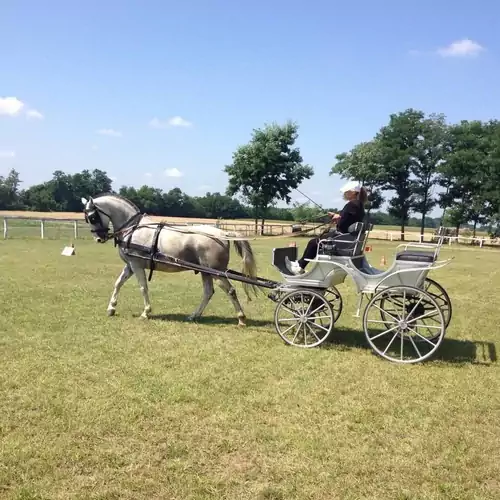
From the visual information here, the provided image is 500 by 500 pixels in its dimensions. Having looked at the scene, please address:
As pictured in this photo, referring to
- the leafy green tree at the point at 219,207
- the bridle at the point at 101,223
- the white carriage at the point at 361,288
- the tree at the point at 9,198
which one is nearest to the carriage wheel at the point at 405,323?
the white carriage at the point at 361,288

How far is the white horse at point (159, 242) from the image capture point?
9.28 m

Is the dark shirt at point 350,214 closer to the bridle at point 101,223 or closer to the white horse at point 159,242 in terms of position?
the white horse at point 159,242

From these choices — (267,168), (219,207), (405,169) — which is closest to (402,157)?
(405,169)

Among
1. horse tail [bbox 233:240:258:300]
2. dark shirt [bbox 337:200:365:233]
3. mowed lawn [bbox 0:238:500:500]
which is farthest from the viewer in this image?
horse tail [bbox 233:240:258:300]

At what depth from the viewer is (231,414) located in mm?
5164

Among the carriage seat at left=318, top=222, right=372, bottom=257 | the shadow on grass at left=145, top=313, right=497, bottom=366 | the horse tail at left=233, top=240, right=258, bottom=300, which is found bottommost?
the shadow on grass at left=145, top=313, right=497, bottom=366

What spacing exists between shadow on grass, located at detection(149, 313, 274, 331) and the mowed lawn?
0.32 ft

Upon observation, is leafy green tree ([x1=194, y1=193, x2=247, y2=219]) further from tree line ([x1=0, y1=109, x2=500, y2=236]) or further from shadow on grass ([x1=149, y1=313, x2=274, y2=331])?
shadow on grass ([x1=149, y1=313, x2=274, y2=331])

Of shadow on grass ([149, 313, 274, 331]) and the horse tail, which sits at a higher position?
the horse tail

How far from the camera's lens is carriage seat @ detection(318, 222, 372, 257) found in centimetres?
759

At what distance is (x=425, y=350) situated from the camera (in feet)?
26.3

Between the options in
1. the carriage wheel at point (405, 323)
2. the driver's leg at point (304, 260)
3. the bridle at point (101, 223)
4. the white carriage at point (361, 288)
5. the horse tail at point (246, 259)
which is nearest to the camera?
the carriage wheel at point (405, 323)

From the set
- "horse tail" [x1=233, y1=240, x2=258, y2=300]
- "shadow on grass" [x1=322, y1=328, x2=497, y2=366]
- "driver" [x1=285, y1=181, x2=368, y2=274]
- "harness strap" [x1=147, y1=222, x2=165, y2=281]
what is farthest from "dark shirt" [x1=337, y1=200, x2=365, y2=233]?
"harness strap" [x1=147, y1=222, x2=165, y2=281]

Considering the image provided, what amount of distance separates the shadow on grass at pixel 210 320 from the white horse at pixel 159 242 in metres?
0.17
